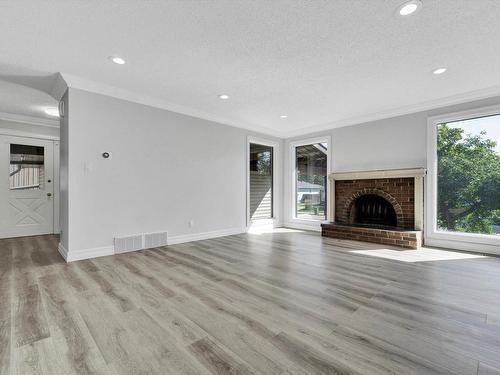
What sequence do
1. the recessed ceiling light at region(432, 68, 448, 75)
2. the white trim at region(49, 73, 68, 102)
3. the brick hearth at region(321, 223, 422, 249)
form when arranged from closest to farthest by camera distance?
1. the recessed ceiling light at region(432, 68, 448, 75)
2. the white trim at region(49, 73, 68, 102)
3. the brick hearth at region(321, 223, 422, 249)

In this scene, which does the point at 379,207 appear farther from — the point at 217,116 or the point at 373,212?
the point at 217,116

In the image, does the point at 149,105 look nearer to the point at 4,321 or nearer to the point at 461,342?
the point at 4,321

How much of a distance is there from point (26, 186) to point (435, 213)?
8350mm

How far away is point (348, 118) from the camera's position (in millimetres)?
5242

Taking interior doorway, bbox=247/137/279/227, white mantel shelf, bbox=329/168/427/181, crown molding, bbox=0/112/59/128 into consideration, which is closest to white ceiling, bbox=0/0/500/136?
white mantel shelf, bbox=329/168/427/181

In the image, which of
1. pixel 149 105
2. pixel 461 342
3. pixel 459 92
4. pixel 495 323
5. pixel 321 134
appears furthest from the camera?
pixel 321 134

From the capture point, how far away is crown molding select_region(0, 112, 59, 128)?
499cm

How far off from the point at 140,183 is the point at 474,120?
5720mm

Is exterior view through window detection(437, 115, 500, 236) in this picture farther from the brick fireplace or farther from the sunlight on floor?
the sunlight on floor

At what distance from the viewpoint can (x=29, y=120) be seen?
5238 millimetres

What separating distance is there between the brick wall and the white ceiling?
61.7 inches

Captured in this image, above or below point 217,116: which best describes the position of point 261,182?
below

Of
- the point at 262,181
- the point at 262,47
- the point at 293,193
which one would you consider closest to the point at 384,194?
the point at 293,193

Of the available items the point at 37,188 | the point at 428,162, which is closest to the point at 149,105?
the point at 37,188
